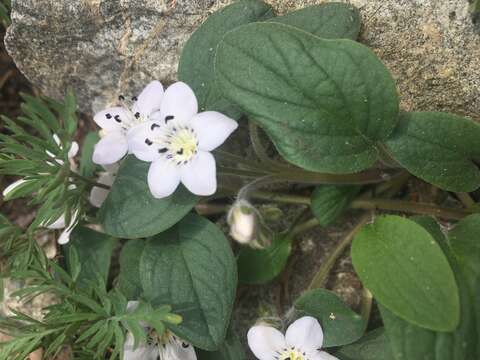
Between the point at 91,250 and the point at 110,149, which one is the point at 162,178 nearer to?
the point at 110,149

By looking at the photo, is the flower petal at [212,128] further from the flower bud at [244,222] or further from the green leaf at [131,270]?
the green leaf at [131,270]

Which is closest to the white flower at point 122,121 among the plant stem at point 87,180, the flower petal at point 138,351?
the plant stem at point 87,180

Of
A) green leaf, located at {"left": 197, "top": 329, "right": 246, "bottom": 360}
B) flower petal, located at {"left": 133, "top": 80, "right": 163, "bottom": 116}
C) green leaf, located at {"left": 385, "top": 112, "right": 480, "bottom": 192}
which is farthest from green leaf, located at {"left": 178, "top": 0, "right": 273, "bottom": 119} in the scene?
green leaf, located at {"left": 197, "top": 329, "right": 246, "bottom": 360}

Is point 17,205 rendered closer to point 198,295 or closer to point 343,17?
point 198,295

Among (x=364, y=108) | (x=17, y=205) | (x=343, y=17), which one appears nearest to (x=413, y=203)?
(x=364, y=108)

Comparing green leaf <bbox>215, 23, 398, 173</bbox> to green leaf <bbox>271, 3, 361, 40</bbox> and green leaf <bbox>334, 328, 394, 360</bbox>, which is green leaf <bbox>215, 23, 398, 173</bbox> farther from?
green leaf <bbox>334, 328, 394, 360</bbox>

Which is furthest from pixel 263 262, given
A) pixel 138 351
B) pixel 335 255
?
pixel 138 351
